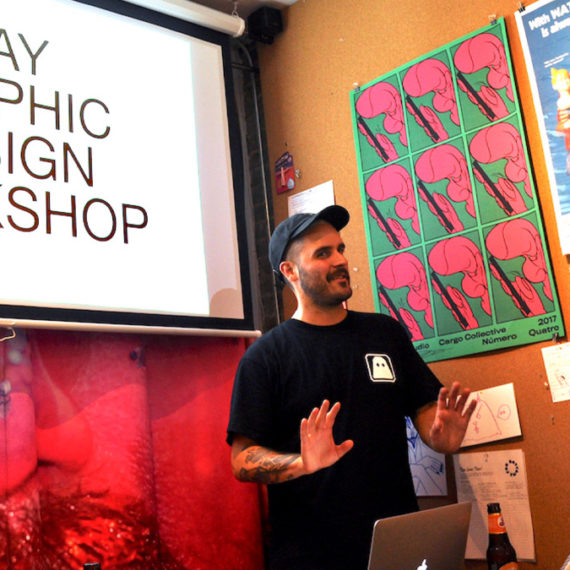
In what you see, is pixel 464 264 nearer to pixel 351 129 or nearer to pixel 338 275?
→ pixel 338 275

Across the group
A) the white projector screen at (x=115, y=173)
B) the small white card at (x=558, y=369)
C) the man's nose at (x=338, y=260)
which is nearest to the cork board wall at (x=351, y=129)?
→ the small white card at (x=558, y=369)

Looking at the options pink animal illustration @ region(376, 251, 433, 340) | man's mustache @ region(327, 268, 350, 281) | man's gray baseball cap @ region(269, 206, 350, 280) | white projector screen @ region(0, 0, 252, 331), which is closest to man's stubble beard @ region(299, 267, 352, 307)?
man's mustache @ region(327, 268, 350, 281)

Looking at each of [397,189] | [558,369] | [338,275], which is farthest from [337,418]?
[397,189]

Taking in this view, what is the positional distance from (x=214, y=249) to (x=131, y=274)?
0.36m

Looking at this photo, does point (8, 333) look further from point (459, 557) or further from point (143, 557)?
point (459, 557)

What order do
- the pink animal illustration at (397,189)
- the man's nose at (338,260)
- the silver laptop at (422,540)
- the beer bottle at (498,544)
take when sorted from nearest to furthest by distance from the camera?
1. the silver laptop at (422,540)
2. the beer bottle at (498,544)
3. the man's nose at (338,260)
4. the pink animal illustration at (397,189)

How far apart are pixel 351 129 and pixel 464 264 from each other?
73 centimetres

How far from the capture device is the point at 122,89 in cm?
256

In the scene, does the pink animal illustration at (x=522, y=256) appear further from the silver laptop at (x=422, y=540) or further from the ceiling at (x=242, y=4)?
the ceiling at (x=242, y=4)

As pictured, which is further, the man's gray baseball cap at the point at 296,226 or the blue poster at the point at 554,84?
the man's gray baseball cap at the point at 296,226

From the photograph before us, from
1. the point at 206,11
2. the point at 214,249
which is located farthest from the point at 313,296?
the point at 206,11

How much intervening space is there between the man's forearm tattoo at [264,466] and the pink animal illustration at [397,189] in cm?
94

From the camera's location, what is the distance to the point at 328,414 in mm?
1801

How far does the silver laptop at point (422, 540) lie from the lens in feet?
5.02
